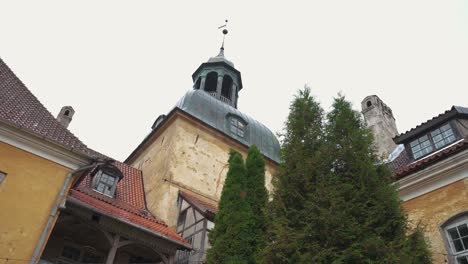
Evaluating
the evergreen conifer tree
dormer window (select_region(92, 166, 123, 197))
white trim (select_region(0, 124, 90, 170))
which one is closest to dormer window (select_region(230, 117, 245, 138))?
dormer window (select_region(92, 166, 123, 197))

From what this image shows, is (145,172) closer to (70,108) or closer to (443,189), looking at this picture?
(70,108)

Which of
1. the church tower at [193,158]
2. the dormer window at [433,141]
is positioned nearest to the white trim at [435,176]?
the dormer window at [433,141]

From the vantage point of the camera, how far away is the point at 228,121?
1873cm

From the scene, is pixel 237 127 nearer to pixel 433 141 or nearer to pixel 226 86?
pixel 226 86

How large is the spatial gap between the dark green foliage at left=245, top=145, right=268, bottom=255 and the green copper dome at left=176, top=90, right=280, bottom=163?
8108 mm

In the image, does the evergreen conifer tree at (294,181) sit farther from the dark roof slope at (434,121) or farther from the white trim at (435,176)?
the dark roof slope at (434,121)

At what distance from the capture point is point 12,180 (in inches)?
338

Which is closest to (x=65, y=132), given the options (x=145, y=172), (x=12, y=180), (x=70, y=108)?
(x=12, y=180)

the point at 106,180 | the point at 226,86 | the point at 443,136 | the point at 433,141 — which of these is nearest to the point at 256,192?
the point at 433,141

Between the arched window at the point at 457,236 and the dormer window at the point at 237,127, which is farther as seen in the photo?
the dormer window at the point at 237,127

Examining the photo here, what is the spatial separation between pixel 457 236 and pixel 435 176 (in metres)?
1.39

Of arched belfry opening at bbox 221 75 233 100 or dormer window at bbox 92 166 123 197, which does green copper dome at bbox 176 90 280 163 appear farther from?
dormer window at bbox 92 166 123 197

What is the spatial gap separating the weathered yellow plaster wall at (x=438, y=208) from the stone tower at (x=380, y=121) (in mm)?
7279

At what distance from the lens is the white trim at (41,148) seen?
8.80 metres
